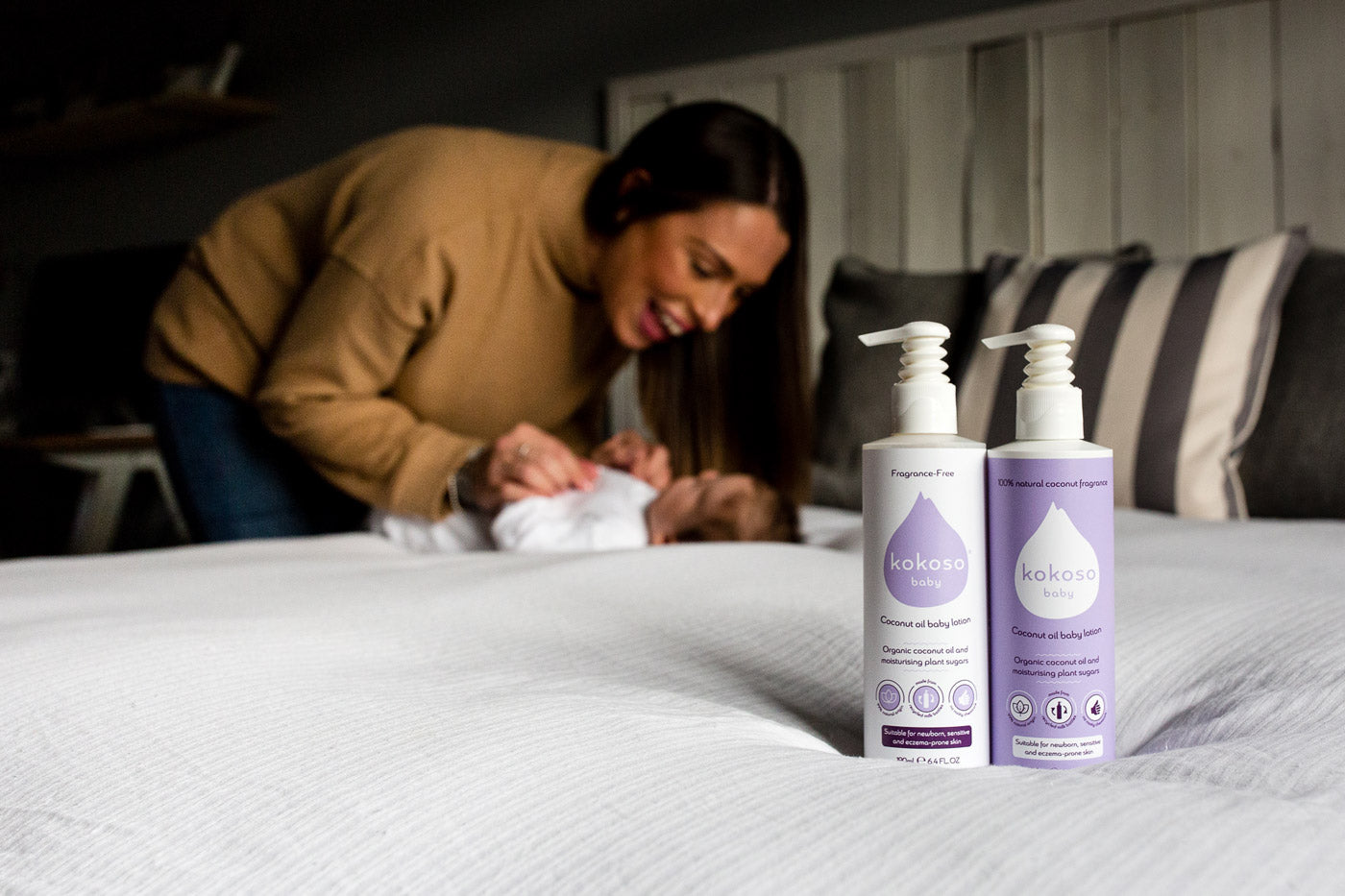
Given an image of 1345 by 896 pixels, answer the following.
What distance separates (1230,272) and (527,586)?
1.13 m

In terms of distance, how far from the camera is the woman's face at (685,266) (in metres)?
1.31

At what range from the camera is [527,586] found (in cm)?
75

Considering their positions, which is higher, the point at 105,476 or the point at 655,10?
the point at 655,10

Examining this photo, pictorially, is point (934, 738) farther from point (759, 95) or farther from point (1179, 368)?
point (759, 95)

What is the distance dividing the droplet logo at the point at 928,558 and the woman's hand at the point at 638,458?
3.28 ft

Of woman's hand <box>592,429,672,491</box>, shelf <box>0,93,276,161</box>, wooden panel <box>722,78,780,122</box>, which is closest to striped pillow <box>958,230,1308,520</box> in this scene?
woman's hand <box>592,429,672,491</box>

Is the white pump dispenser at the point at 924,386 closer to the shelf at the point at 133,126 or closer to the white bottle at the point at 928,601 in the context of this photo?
the white bottle at the point at 928,601

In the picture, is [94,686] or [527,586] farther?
[527,586]

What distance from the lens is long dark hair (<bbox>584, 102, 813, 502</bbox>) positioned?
4.33ft

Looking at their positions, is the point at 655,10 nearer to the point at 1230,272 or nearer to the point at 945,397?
the point at 1230,272

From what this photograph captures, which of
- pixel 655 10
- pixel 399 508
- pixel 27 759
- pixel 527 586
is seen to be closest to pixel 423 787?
pixel 27 759

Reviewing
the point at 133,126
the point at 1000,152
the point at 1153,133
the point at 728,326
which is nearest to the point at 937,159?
the point at 1000,152

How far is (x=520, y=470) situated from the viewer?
1.23m

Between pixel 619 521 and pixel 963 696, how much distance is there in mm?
893
